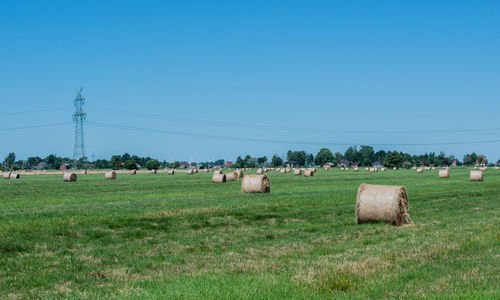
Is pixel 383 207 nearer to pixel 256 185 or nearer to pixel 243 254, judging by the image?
pixel 243 254

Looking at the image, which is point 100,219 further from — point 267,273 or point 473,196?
point 473,196

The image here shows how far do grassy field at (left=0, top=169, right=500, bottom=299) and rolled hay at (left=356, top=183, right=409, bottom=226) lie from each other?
579mm

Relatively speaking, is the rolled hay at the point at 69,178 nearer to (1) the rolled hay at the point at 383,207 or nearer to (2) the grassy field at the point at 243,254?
(2) the grassy field at the point at 243,254

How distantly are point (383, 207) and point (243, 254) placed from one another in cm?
776

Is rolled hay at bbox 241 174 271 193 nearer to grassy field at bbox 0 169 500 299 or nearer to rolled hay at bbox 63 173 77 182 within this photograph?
grassy field at bbox 0 169 500 299

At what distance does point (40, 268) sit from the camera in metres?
12.8

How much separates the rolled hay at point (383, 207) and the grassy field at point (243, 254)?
0.58m

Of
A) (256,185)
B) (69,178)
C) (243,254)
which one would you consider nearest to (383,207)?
(243,254)

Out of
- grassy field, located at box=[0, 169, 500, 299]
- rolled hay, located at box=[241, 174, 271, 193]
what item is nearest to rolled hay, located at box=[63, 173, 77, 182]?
rolled hay, located at box=[241, 174, 271, 193]

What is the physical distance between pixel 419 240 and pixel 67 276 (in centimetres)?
929

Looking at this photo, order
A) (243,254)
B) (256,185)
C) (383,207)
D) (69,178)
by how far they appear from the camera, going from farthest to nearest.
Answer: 1. (69,178)
2. (256,185)
3. (383,207)
4. (243,254)

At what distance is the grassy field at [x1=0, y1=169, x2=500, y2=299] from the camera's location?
9.82 meters

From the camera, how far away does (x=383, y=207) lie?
65.9 feet

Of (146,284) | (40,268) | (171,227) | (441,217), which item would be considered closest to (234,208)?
(171,227)
